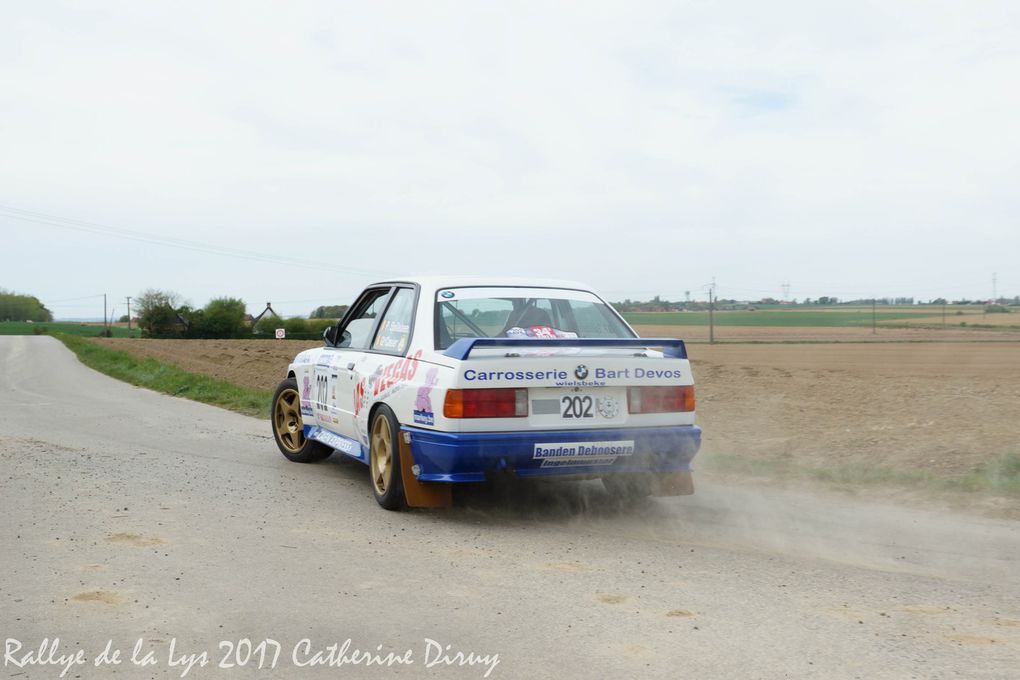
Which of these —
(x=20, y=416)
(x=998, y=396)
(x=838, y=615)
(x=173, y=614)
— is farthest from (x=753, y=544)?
(x=20, y=416)

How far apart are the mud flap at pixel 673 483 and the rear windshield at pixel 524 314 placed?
3.61 ft

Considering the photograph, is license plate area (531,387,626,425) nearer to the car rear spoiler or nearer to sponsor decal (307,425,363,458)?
the car rear spoiler

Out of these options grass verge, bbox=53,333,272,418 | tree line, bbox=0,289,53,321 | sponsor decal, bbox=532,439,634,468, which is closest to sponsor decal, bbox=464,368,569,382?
sponsor decal, bbox=532,439,634,468

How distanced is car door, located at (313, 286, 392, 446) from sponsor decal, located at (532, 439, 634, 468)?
1842 mm

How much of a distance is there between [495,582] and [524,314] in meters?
2.73

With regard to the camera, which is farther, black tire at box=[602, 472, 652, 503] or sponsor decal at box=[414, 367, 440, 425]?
black tire at box=[602, 472, 652, 503]

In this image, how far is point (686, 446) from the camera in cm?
636

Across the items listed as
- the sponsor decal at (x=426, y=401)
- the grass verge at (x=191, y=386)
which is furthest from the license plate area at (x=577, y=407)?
the grass verge at (x=191, y=386)

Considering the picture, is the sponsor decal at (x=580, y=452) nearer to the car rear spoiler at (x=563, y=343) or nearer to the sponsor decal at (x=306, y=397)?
the car rear spoiler at (x=563, y=343)

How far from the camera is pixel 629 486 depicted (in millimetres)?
6785

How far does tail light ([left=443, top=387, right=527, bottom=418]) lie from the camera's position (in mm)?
5895

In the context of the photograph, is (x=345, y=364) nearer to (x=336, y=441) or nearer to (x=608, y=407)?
(x=336, y=441)

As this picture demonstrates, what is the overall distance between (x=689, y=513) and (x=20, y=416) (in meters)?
9.36

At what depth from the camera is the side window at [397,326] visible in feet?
22.6
